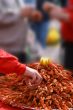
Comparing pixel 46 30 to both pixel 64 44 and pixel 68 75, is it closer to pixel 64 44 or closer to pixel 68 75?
pixel 64 44

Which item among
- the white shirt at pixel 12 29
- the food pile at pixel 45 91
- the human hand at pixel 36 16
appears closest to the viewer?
the food pile at pixel 45 91

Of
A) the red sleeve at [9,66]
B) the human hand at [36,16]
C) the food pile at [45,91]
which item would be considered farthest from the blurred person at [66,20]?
the red sleeve at [9,66]

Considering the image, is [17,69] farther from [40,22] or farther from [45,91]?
[40,22]

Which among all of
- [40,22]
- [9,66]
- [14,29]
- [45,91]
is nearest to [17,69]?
[9,66]

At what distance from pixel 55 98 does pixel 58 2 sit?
8.69 ft

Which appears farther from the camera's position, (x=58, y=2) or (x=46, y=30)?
(x=46, y=30)

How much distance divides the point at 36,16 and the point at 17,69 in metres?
2.47

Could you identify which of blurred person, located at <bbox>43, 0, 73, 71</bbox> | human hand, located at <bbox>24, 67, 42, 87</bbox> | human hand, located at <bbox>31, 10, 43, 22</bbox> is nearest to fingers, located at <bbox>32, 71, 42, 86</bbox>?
human hand, located at <bbox>24, 67, 42, 87</bbox>

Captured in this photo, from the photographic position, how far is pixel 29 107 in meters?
1.98

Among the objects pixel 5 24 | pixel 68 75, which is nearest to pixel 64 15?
pixel 5 24

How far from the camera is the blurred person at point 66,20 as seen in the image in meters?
4.29

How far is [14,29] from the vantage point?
14.1ft

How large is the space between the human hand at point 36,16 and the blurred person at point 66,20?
3.2 inches

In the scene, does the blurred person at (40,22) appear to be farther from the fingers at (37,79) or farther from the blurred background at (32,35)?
the fingers at (37,79)
